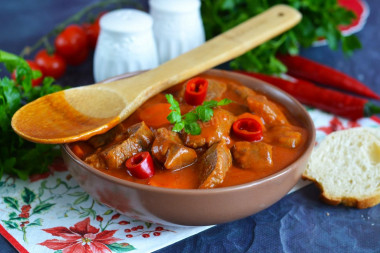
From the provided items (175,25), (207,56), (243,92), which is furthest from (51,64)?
(243,92)

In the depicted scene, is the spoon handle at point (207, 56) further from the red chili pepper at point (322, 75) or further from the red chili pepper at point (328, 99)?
the red chili pepper at point (322, 75)

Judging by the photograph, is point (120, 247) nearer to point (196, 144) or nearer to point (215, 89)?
point (196, 144)

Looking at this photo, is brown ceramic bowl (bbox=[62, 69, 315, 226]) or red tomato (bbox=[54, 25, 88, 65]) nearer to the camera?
brown ceramic bowl (bbox=[62, 69, 315, 226])

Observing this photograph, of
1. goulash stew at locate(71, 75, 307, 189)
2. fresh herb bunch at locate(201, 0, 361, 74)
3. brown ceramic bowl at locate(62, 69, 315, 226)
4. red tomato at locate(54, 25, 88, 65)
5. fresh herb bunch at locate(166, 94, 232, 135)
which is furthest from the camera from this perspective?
red tomato at locate(54, 25, 88, 65)

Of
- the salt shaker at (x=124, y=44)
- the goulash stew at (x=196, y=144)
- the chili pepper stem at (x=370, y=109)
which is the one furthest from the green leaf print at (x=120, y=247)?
the chili pepper stem at (x=370, y=109)

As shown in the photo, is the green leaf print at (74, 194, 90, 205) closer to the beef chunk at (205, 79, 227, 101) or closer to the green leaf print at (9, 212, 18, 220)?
the green leaf print at (9, 212, 18, 220)

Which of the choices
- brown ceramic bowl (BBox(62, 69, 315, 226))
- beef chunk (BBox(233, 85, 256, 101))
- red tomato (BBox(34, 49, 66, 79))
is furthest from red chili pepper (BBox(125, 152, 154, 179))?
red tomato (BBox(34, 49, 66, 79))

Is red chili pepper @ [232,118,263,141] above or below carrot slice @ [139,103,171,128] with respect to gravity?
below
